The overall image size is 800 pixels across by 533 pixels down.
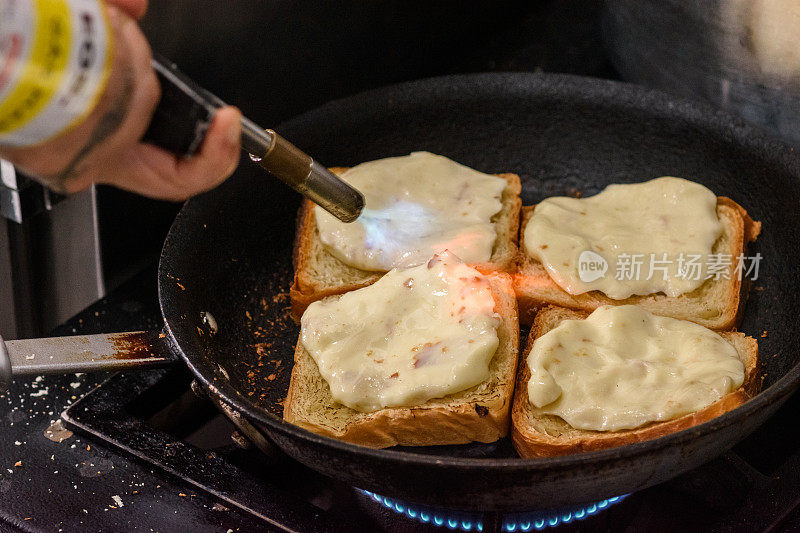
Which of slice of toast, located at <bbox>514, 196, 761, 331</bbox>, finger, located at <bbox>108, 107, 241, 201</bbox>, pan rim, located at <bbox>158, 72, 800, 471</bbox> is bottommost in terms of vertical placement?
slice of toast, located at <bbox>514, 196, 761, 331</bbox>

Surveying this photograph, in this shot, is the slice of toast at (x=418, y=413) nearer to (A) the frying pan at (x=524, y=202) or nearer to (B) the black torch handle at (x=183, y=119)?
(A) the frying pan at (x=524, y=202)

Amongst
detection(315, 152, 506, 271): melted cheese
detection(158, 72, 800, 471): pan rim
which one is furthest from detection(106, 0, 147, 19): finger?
detection(315, 152, 506, 271): melted cheese

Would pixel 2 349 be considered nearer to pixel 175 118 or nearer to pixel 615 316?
pixel 175 118

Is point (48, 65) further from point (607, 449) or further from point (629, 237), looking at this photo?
point (629, 237)

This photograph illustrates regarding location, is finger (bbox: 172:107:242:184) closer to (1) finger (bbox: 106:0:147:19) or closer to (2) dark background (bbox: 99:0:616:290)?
(1) finger (bbox: 106:0:147:19)

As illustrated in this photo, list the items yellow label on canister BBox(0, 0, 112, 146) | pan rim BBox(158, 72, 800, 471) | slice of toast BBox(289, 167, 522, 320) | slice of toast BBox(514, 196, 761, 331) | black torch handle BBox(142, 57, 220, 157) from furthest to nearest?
slice of toast BBox(289, 167, 522, 320) → slice of toast BBox(514, 196, 761, 331) → pan rim BBox(158, 72, 800, 471) → black torch handle BBox(142, 57, 220, 157) → yellow label on canister BBox(0, 0, 112, 146)

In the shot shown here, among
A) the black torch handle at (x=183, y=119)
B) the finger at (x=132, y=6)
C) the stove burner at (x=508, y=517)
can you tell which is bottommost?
the stove burner at (x=508, y=517)

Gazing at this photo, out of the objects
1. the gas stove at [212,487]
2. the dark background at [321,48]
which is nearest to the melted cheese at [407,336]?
the gas stove at [212,487]

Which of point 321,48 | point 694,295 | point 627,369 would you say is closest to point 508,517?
point 627,369
